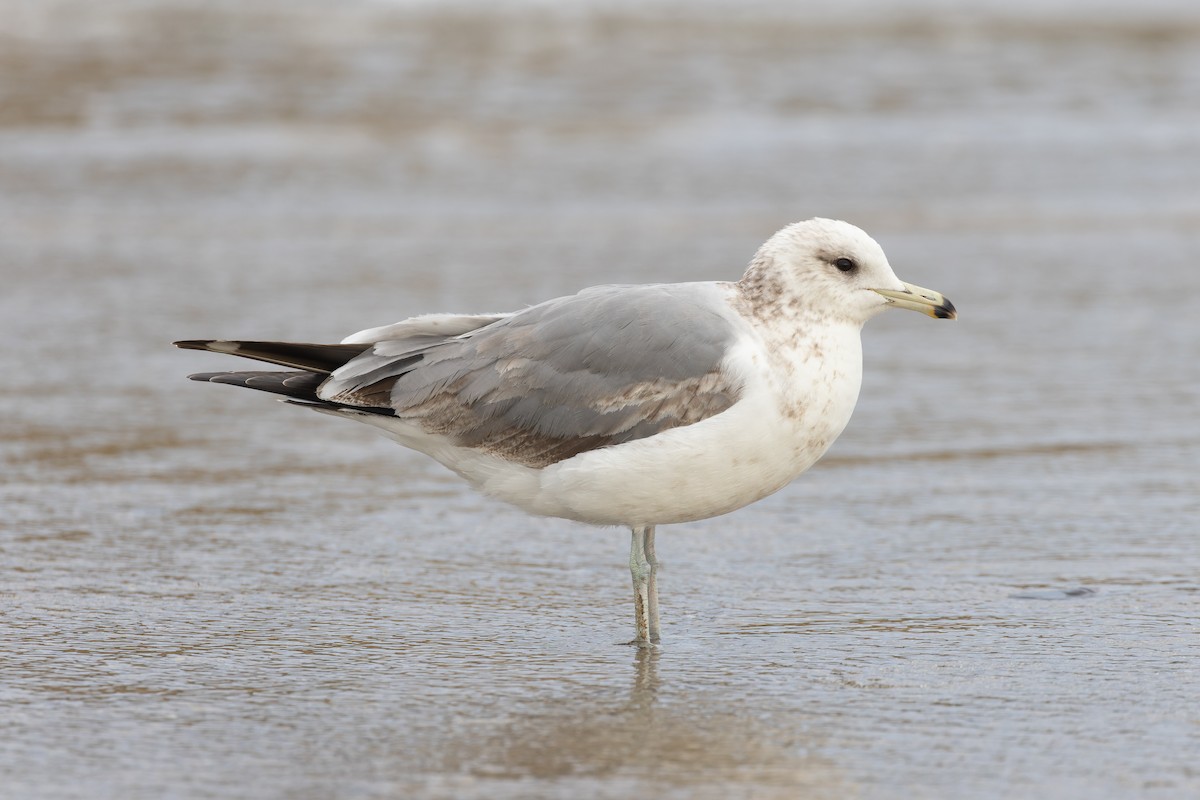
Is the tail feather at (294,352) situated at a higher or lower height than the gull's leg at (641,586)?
higher

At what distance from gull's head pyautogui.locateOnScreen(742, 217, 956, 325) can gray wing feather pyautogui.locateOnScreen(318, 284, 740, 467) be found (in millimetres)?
178

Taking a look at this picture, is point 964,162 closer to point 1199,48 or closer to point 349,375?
point 1199,48

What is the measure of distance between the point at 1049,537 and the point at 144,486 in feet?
10.0

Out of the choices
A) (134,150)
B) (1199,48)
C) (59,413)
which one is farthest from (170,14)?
(59,413)

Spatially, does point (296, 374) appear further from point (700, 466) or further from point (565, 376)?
point (700, 466)

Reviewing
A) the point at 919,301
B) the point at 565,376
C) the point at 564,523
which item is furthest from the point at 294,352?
the point at 919,301

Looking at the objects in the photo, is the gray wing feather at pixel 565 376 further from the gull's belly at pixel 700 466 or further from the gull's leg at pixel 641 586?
the gull's leg at pixel 641 586

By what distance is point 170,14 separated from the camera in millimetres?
18203

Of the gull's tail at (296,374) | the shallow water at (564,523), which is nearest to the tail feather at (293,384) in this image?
the gull's tail at (296,374)

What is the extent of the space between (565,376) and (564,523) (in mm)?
1298

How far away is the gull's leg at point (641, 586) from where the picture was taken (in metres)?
4.27

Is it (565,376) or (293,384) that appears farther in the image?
(293,384)

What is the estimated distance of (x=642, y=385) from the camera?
13.7ft

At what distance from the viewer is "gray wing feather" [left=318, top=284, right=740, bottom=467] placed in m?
4.13
